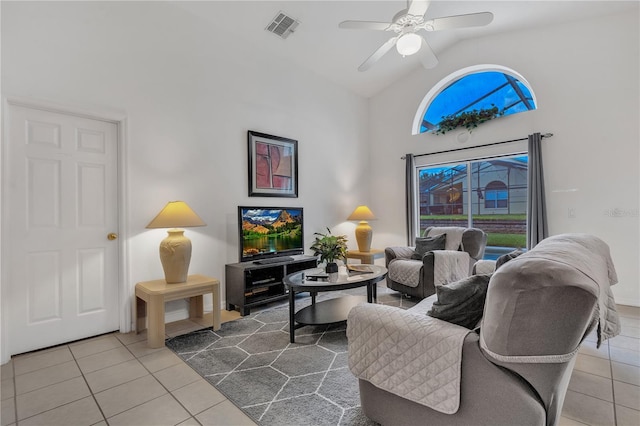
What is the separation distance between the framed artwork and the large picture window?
7.54 ft

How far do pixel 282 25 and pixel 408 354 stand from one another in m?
3.87

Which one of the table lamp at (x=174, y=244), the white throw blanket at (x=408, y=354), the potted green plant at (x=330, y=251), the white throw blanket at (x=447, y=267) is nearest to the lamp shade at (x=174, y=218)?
the table lamp at (x=174, y=244)

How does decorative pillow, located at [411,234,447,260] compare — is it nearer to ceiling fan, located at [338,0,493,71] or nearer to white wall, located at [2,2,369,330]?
white wall, located at [2,2,369,330]

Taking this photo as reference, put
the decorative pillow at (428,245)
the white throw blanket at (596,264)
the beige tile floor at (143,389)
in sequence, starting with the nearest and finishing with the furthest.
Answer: the white throw blanket at (596,264), the beige tile floor at (143,389), the decorative pillow at (428,245)

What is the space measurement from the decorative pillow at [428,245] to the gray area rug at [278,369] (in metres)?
1.54

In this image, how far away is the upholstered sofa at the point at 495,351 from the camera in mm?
1043

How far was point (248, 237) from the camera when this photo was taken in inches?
147

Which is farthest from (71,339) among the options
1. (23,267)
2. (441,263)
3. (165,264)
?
(441,263)

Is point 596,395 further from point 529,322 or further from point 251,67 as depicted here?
point 251,67

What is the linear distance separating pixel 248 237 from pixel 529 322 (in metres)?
3.10

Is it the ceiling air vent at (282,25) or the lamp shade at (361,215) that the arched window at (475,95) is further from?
the ceiling air vent at (282,25)

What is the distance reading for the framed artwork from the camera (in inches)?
155

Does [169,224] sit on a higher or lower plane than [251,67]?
lower

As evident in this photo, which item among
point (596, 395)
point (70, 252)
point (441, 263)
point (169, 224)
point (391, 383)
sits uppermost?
point (169, 224)
